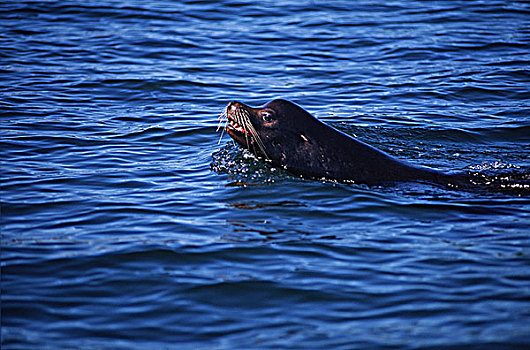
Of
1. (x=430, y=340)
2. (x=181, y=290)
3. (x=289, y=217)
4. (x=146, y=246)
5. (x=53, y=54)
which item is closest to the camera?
(x=430, y=340)

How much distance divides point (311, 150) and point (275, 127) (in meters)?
0.48

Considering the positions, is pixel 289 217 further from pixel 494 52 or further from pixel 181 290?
pixel 494 52

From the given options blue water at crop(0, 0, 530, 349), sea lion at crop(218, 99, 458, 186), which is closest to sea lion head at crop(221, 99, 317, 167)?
sea lion at crop(218, 99, 458, 186)

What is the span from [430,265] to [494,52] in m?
9.91

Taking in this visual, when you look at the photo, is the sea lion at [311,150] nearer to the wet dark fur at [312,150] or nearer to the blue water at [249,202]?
the wet dark fur at [312,150]

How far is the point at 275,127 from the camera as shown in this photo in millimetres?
8562

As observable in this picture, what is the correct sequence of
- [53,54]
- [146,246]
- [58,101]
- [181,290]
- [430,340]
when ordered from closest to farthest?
1. [430,340]
2. [181,290]
3. [146,246]
4. [58,101]
5. [53,54]

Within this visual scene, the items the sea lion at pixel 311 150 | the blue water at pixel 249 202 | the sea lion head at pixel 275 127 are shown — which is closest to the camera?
the blue water at pixel 249 202

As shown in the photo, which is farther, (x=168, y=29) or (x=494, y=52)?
(x=168, y=29)

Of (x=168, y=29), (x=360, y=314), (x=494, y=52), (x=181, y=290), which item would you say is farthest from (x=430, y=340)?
(x=168, y=29)

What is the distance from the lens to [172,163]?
951cm

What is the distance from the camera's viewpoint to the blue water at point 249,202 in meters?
5.41

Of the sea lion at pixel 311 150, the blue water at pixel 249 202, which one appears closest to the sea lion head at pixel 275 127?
the sea lion at pixel 311 150

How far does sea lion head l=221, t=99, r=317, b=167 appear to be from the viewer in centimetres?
850
